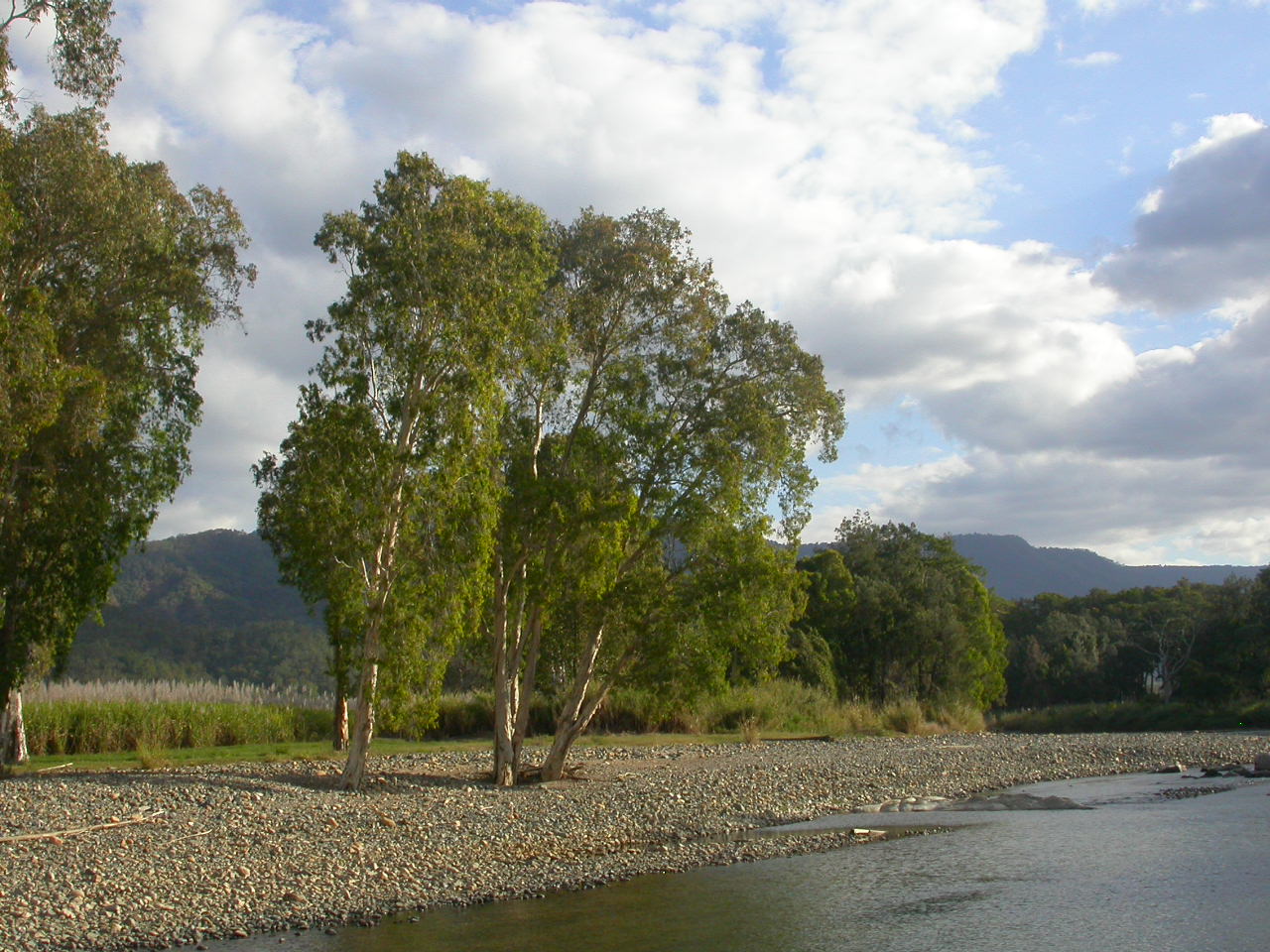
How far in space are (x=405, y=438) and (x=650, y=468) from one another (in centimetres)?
529

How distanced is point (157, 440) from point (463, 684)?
26.2 meters

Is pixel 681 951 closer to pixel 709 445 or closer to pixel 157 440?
pixel 709 445

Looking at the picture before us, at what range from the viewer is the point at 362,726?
19719 mm

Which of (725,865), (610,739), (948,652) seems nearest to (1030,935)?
(725,865)

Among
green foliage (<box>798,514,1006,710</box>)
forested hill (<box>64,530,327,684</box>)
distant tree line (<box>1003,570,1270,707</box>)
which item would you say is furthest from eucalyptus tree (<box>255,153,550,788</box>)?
distant tree line (<box>1003,570,1270,707</box>)

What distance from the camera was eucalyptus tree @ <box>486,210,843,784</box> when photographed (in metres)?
21.7

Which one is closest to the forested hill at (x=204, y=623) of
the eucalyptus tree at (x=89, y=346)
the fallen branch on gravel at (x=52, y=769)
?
the fallen branch on gravel at (x=52, y=769)

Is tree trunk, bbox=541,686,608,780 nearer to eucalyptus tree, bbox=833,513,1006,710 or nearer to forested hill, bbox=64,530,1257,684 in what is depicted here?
eucalyptus tree, bbox=833,513,1006,710

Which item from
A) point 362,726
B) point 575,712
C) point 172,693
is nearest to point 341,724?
point 575,712

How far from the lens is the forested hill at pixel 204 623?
2808 inches

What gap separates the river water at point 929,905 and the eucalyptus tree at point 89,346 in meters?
11.5

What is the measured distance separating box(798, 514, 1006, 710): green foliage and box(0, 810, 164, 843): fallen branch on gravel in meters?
41.9

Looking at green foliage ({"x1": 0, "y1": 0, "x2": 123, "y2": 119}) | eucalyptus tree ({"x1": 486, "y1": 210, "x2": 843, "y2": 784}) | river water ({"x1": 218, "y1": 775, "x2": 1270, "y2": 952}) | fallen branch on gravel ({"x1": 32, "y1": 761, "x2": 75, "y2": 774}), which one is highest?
green foliage ({"x1": 0, "y1": 0, "x2": 123, "y2": 119})

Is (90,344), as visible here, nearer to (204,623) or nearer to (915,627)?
(915,627)
